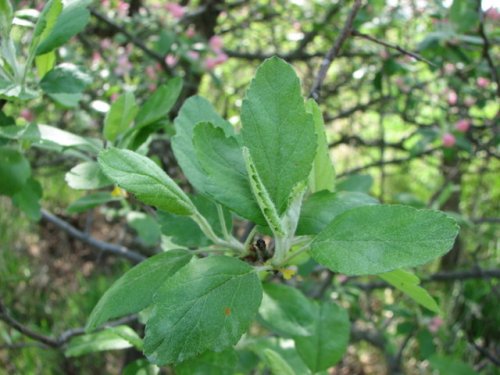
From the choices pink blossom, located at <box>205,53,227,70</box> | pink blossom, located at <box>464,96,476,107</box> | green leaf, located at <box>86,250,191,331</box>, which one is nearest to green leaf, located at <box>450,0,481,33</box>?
pink blossom, located at <box>464,96,476,107</box>

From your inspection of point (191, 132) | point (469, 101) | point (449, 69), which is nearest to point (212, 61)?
point (449, 69)

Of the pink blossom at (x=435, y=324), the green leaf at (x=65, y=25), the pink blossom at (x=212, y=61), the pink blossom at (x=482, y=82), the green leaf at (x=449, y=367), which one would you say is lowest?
the pink blossom at (x=435, y=324)

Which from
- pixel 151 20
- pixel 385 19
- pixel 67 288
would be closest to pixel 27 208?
pixel 151 20

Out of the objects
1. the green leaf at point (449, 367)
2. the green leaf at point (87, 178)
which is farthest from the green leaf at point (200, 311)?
the green leaf at point (449, 367)

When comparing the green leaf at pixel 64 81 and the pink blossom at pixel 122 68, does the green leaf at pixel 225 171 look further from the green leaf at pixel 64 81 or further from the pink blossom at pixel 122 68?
the pink blossom at pixel 122 68

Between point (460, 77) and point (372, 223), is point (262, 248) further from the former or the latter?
point (460, 77)

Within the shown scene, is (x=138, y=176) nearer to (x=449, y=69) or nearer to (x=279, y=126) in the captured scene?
(x=279, y=126)
